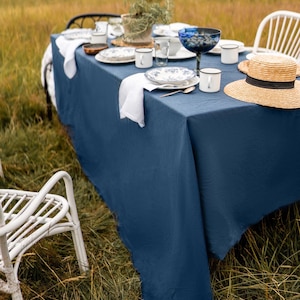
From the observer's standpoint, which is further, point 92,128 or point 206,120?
point 92,128

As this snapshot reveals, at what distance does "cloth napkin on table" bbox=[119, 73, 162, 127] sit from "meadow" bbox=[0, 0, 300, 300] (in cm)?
62

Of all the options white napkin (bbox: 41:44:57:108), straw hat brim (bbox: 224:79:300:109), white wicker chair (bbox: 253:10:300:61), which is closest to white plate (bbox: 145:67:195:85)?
straw hat brim (bbox: 224:79:300:109)

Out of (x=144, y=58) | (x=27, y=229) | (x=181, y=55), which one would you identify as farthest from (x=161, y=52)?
(x=27, y=229)

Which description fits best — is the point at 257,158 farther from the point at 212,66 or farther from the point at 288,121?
the point at 212,66

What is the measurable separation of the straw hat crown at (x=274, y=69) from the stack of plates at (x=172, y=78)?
0.73 feet

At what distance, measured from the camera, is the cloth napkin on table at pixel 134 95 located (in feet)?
4.78

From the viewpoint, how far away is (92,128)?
2145 millimetres

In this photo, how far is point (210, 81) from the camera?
1.42 m

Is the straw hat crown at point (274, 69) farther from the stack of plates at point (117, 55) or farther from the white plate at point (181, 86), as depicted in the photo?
the stack of plates at point (117, 55)

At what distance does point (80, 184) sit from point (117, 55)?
77cm

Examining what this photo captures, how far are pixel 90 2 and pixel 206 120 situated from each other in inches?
137

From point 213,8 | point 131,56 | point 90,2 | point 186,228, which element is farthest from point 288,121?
point 90,2

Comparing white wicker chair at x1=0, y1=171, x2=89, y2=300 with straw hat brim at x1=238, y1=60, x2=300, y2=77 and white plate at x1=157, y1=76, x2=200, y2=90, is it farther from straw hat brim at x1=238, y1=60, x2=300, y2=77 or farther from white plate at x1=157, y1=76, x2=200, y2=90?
straw hat brim at x1=238, y1=60, x2=300, y2=77

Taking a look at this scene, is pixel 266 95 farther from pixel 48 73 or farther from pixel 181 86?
pixel 48 73
